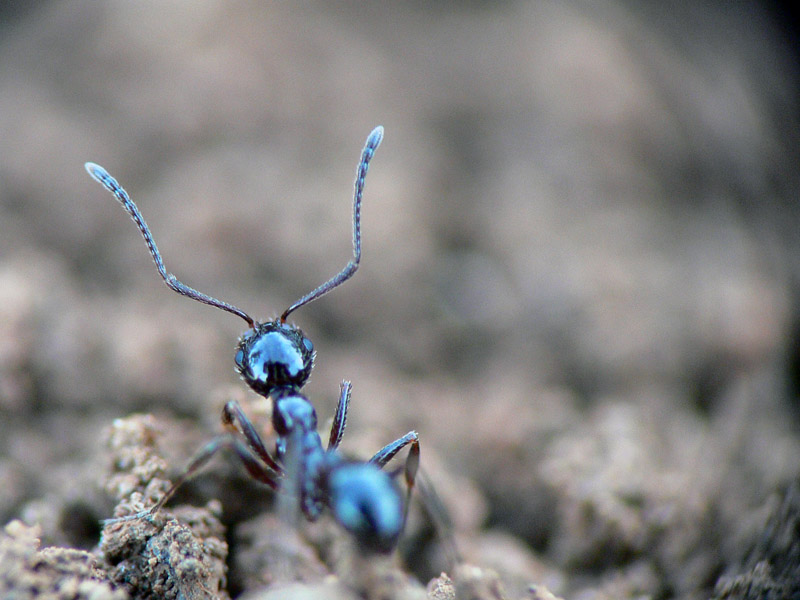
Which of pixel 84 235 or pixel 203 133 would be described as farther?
pixel 203 133

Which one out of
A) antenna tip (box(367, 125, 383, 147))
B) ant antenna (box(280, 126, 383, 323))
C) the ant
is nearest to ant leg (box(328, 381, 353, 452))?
the ant

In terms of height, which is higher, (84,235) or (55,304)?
(84,235)

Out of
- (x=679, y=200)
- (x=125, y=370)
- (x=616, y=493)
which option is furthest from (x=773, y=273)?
(x=125, y=370)

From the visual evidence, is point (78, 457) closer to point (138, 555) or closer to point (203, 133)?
point (138, 555)

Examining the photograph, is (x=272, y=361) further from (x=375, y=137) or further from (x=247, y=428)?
(x=375, y=137)

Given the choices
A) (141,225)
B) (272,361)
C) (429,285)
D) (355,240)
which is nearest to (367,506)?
(272,361)

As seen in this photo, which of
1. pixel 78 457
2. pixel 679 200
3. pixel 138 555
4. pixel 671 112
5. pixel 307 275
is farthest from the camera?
pixel 671 112
